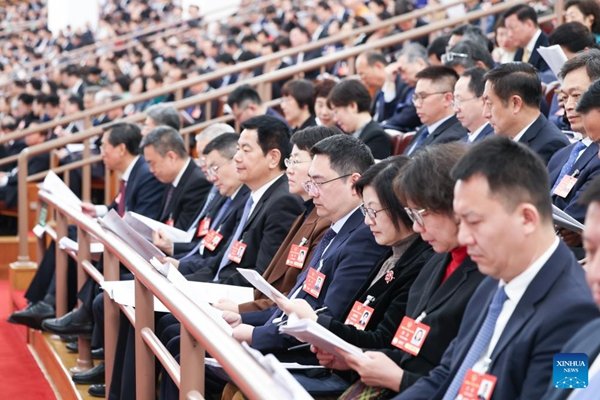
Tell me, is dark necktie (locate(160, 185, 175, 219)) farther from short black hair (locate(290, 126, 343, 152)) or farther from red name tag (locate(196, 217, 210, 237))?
short black hair (locate(290, 126, 343, 152))

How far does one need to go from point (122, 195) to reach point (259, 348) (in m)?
2.91

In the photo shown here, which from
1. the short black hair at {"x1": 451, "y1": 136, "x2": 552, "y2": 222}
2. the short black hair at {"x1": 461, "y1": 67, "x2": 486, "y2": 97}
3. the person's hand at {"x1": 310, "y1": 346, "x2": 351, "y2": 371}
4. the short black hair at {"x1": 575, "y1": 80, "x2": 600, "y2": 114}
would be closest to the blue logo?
the short black hair at {"x1": 451, "y1": 136, "x2": 552, "y2": 222}

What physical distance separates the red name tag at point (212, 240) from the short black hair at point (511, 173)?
2415 mm

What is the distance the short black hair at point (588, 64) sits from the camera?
350cm

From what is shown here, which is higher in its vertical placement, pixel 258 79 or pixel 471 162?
pixel 471 162

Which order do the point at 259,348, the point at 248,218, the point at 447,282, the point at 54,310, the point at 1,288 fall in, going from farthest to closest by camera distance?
the point at 1,288 < the point at 54,310 < the point at 248,218 < the point at 259,348 < the point at 447,282

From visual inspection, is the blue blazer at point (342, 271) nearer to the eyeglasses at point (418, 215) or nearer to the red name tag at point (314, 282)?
the red name tag at point (314, 282)

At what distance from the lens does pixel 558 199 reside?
10.9ft

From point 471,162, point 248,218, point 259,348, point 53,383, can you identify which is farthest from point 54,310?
point 471,162

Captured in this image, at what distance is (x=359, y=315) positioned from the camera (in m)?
2.62

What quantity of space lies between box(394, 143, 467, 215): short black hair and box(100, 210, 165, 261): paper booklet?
1642mm

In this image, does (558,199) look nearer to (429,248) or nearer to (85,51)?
(429,248)

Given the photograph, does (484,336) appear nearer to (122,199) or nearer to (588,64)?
(588,64)

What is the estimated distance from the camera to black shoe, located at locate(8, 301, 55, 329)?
488cm
